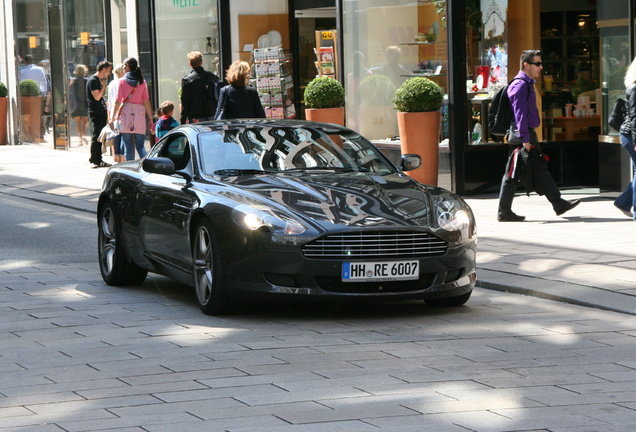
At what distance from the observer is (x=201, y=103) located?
17.5m

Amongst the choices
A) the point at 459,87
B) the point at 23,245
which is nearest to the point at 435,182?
the point at 459,87

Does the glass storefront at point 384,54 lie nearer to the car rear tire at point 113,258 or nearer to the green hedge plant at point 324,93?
the green hedge plant at point 324,93

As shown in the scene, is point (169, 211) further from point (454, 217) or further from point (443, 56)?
point (443, 56)

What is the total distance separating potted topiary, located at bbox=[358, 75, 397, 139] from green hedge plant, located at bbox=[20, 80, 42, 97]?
48.0ft

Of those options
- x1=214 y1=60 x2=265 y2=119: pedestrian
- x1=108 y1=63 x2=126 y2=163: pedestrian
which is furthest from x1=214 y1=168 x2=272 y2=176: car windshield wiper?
x1=108 y1=63 x2=126 y2=163: pedestrian

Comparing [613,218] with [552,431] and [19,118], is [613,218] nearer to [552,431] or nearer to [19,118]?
[552,431]

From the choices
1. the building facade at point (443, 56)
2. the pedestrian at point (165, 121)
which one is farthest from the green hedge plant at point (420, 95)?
the pedestrian at point (165, 121)

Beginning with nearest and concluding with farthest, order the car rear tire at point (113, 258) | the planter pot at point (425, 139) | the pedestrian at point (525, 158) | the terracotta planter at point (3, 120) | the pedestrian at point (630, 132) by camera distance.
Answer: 1. the car rear tire at point (113, 258)
2. the pedestrian at point (630, 132)
3. the pedestrian at point (525, 158)
4. the planter pot at point (425, 139)
5. the terracotta planter at point (3, 120)

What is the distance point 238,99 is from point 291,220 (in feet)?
23.1

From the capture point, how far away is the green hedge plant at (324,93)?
18.3 m

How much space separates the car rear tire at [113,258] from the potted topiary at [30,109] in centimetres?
2180

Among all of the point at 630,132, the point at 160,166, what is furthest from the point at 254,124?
the point at 630,132

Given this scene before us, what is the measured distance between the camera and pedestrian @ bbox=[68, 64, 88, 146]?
28219 mm

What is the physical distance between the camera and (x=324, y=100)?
18375 mm
